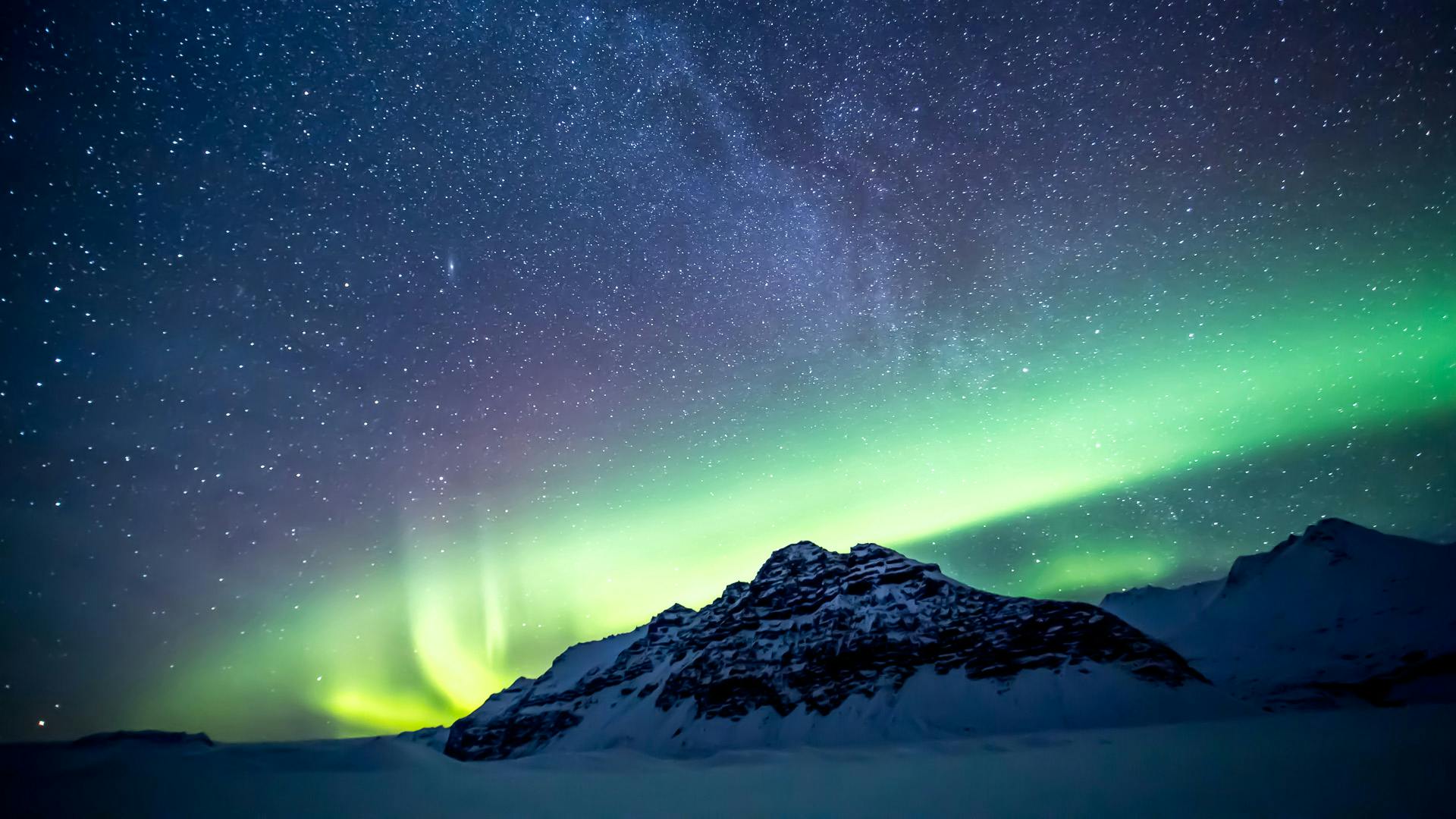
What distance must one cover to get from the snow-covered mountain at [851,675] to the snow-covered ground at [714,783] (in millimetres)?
69878

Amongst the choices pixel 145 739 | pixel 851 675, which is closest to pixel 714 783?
pixel 145 739

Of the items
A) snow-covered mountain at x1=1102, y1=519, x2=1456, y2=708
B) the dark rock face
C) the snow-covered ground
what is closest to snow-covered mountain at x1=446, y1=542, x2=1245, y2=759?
snow-covered mountain at x1=1102, y1=519, x2=1456, y2=708

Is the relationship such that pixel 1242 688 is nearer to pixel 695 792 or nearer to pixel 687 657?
pixel 687 657

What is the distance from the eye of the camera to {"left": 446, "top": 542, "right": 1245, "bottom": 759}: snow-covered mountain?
85750mm

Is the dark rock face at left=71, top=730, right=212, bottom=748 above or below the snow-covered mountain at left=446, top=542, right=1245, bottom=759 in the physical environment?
above

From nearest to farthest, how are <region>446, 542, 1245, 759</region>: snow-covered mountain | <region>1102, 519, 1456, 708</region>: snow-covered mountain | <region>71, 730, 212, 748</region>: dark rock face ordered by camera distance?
<region>71, 730, 212, 748</region>: dark rock face → <region>446, 542, 1245, 759</region>: snow-covered mountain → <region>1102, 519, 1456, 708</region>: snow-covered mountain

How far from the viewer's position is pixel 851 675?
371 ft

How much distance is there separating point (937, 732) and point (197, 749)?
9761 cm

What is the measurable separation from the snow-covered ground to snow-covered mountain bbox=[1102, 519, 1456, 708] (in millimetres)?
123532

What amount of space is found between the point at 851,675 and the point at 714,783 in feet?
354

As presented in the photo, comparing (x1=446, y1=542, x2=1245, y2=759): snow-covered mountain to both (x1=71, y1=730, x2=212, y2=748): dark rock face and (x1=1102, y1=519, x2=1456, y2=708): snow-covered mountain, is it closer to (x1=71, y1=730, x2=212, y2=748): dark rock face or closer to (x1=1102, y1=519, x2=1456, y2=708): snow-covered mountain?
(x1=1102, y1=519, x2=1456, y2=708): snow-covered mountain

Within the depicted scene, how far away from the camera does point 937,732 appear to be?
87625 millimetres

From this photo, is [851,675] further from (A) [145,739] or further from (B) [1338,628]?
(B) [1338,628]

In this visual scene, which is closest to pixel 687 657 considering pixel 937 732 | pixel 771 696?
pixel 771 696
